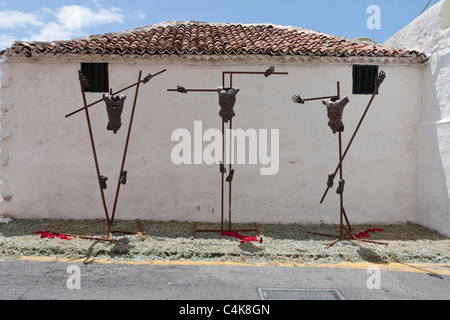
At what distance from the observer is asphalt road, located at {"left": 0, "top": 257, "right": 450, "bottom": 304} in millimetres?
3975

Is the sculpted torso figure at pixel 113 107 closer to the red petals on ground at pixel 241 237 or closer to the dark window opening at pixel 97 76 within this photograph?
the dark window opening at pixel 97 76

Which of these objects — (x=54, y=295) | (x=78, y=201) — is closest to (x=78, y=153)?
(x=78, y=201)

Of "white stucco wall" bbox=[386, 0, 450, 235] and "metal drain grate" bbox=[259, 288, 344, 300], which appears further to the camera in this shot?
"white stucco wall" bbox=[386, 0, 450, 235]

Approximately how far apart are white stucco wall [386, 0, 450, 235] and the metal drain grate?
3713 mm

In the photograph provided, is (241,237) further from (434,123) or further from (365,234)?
(434,123)

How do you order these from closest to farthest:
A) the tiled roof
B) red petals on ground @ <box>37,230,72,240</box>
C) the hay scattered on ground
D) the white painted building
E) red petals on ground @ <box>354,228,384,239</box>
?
1. the hay scattered on ground
2. red petals on ground @ <box>37,230,72,240</box>
3. red petals on ground @ <box>354,228,384,239</box>
4. the tiled roof
5. the white painted building

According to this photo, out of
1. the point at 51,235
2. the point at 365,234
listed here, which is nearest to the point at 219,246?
the point at 365,234

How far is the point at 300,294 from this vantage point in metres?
4.05

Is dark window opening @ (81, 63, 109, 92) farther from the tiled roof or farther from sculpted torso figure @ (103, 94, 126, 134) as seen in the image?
sculpted torso figure @ (103, 94, 126, 134)

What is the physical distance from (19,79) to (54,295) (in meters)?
5.11

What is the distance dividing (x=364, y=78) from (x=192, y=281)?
18.0 ft

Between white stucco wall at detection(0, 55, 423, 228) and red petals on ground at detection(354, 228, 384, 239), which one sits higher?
white stucco wall at detection(0, 55, 423, 228)

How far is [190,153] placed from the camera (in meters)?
7.10

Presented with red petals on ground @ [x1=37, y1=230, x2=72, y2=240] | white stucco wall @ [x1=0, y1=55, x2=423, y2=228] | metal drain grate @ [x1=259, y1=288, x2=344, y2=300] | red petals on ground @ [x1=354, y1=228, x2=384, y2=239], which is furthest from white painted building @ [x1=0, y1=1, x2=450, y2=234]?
metal drain grate @ [x1=259, y1=288, x2=344, y2=300]
